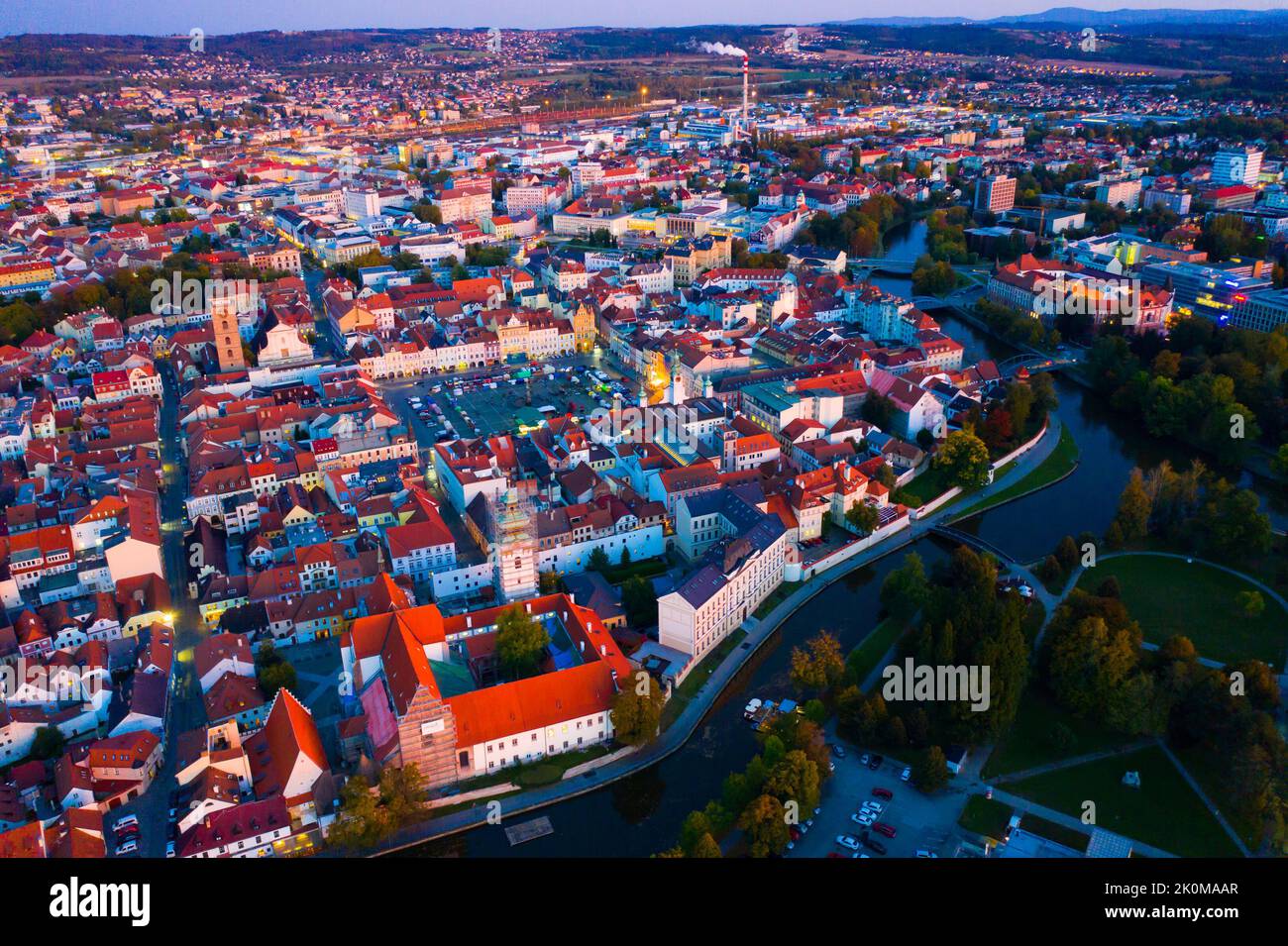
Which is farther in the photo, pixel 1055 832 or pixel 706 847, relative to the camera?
pixel 1055 832

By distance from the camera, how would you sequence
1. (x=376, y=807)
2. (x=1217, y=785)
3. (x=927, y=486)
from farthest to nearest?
(x=927, y=486) < (x=1217, y=785) < (x=376, y=807)

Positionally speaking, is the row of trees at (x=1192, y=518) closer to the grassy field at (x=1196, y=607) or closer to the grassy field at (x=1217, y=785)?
the grassy field at (x=1196, y=607)

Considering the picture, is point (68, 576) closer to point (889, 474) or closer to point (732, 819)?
point (732, 819)

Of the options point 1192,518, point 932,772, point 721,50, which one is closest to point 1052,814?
point 932,772

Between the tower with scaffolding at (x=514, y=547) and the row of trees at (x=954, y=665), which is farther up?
the tower with scaffolding at (x=514, y=547)

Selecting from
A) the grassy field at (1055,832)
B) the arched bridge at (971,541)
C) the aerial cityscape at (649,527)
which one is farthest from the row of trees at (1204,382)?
the grassy field at (1055,832)

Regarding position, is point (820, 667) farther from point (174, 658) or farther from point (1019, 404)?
point (1019, 404)

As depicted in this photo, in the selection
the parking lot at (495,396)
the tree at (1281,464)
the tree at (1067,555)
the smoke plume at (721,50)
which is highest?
the smoke plume at (721,50)

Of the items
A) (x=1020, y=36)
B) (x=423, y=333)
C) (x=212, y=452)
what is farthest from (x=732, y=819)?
(x=1020, y=36)
